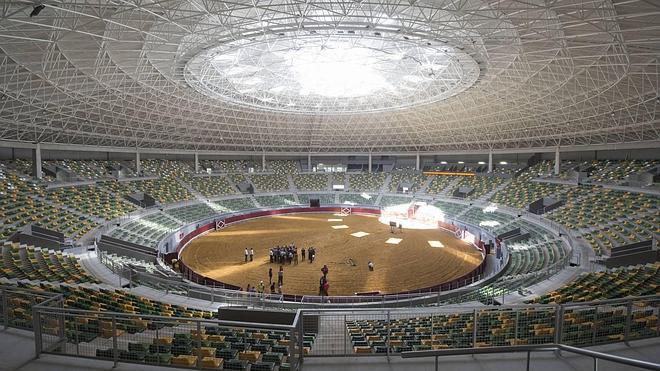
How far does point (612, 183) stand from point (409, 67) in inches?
1058

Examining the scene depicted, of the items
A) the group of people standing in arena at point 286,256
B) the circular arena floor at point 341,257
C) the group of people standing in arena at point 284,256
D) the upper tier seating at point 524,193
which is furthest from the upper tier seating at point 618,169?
the group of people standing in arena at point 284,256

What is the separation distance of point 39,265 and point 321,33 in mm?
20503

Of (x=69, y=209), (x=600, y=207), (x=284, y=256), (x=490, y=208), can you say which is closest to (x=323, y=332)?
(x=284, y=256)

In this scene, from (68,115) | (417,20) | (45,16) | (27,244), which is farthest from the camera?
(68,115)

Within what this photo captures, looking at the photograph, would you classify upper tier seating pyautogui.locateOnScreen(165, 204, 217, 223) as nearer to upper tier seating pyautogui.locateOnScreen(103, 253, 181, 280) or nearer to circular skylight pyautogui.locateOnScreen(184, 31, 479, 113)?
circular skylight pyautogui.locateOnScreen(184, 31, 479, 113)

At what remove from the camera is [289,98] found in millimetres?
45594

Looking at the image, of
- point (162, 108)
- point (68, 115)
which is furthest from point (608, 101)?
point (68, 115)

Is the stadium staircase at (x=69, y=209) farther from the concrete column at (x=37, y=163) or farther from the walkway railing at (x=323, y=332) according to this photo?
the walkway railing at (x=323, y=332)

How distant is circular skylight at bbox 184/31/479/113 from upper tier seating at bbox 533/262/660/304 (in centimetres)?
1624

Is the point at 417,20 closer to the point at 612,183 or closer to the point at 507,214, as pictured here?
the point at 507,214

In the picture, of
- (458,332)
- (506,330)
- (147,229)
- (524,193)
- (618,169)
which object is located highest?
(618,169)

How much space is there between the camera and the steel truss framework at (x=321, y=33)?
1798 cm

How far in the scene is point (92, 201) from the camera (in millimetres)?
38438

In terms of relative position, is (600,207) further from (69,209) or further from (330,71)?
(69,209)
